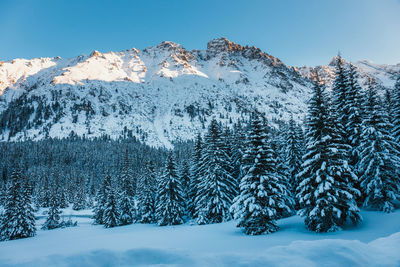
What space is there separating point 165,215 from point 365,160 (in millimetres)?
28376

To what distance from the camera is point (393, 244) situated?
6.35 metres

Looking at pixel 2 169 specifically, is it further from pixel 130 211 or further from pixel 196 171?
pixel 196 171

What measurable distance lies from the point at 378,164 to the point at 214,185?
58.7ft

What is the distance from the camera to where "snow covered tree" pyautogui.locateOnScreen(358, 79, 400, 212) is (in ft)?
68.7

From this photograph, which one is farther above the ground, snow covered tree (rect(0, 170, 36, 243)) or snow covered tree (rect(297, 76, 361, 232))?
snow covered tree (rect(297, 76, 361, 232))

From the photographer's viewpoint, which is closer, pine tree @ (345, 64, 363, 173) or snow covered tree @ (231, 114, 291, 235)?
snow covered tree @ (231, 114, 291, 235)

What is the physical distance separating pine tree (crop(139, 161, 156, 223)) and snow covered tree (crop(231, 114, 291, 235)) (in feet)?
79.9

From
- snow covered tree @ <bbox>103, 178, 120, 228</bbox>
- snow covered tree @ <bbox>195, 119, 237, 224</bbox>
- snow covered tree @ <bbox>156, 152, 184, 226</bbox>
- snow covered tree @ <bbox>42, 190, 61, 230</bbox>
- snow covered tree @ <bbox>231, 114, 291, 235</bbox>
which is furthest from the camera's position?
snow covered tree @ <bbox>42, 190, 61, 230</bbox>

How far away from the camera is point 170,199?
121ft

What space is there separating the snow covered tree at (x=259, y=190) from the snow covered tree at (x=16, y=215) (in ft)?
122

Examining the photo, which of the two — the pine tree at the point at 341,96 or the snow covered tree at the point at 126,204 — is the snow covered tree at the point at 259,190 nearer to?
the pine tree at the point at 341,96

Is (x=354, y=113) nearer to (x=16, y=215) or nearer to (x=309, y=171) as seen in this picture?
(x=309, y=171)

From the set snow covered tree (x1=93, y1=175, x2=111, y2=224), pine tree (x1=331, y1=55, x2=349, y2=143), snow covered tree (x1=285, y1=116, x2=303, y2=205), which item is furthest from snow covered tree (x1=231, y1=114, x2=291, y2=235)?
snow covered tree (x1=93, y1=175, x2=111, y2=224)

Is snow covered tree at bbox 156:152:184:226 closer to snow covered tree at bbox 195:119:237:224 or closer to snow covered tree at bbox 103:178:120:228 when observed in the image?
snow covered tree at bbox 195:119:237:224
